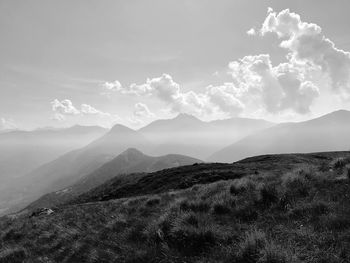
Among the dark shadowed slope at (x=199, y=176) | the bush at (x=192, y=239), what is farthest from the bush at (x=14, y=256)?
the dark shadowed slope at (x=199, y=176)

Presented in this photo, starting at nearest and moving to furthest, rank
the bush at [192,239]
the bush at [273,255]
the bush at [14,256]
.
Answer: the bush at [273,255] < the bush at [192,239] < the bush at [14,256]

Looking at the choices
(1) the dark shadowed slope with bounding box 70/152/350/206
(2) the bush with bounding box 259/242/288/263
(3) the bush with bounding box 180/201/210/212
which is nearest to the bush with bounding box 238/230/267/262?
(2) the bush with bounding box 259/242/288/263

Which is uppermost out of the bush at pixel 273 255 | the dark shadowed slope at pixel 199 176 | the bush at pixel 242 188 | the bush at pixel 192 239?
the bush at pixel 242 188

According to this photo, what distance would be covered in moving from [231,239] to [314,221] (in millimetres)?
2300

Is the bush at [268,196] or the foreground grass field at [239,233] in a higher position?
the bush at [268,196]

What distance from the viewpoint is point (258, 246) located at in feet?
18.6

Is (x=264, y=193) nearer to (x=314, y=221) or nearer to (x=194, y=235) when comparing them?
(x=314, y=221)

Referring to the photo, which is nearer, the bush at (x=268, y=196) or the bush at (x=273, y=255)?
the bush at (x=273, y=255)

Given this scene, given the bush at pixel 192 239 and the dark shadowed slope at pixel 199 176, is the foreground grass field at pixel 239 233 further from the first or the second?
the dark shadowed slope at pixel 199 176

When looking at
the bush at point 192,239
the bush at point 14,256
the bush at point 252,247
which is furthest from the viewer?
the bush at point 14,256

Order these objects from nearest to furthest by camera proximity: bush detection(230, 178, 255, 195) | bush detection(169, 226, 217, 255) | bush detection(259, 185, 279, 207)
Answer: bush detection(169, 226, 217, 255)
bush detection(259, 185, 279, 207)
bush detection(230, 178, 255, 195)

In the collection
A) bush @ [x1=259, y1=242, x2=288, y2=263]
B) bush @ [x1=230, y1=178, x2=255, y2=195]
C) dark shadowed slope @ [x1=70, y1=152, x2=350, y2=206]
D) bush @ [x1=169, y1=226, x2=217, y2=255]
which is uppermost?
bush @ [x1=230, y1=178, x2=255, y2=195]

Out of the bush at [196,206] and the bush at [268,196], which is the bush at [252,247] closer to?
the bush at [268,196]

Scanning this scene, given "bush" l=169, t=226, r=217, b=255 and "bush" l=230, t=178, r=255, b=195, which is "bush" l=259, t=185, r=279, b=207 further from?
"bush" l=169, t=226, r=217, b=255
